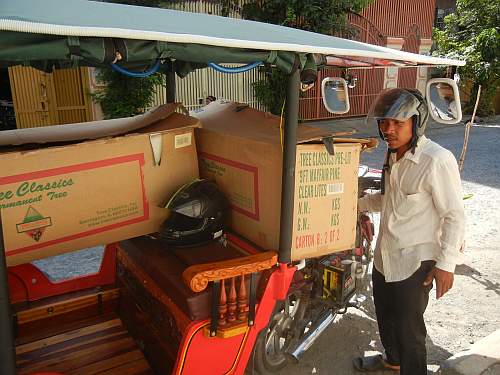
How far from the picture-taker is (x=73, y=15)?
1.63m

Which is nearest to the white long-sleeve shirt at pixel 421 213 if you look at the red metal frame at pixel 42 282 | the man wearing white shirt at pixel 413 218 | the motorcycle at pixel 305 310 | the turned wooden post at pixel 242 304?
the man wearing white shirt at pixel 413 218

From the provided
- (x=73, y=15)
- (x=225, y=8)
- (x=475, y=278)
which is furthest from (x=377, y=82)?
(x=73, y=15)

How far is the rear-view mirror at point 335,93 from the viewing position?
307 centimetres

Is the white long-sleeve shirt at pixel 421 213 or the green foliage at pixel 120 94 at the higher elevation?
the green foliage at pixel 120 94

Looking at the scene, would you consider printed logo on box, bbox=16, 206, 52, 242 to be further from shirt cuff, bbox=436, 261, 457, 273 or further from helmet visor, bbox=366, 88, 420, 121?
shirt cuff, bbox=436, 261, 457, 273

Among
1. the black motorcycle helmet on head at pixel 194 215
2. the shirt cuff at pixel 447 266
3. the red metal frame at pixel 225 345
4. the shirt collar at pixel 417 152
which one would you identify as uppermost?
the shirt collar at pixel 417 152

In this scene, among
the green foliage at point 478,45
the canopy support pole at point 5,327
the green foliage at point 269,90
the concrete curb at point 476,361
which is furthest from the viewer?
the green foliage at point 478,45

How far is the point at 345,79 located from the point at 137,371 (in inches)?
97.0

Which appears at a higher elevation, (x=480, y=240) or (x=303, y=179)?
(x=303, y=179)

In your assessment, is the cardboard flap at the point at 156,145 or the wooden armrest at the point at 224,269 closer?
the wooden armrest at the point at 224,269

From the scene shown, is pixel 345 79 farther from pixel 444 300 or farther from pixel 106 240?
pixel 444 300

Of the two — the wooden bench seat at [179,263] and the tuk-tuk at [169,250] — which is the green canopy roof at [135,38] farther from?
the wooden bench seat at [179,263]

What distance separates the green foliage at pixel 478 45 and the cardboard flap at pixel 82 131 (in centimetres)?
1731

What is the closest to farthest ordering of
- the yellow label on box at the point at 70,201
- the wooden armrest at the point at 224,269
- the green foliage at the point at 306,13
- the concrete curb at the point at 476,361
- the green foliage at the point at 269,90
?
the wooden armrest at the point at 224,269 < the yellow label on box at the point at 70,201 < the concrete curb at the point at 476,361 < the green foliage at the point at 306,13 < the green foliage at the point at 269,90
